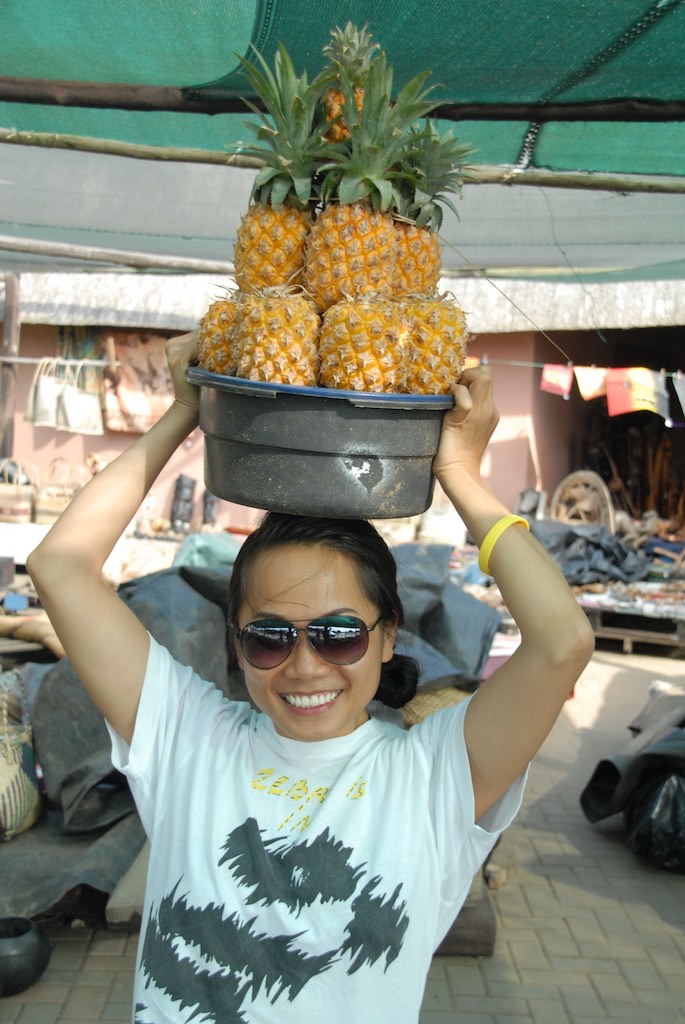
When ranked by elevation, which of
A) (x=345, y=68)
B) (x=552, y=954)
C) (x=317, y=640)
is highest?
(x=345, y=68)

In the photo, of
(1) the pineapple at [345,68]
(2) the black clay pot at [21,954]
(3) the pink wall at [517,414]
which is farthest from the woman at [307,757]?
(3) the pink wall at [517,414]

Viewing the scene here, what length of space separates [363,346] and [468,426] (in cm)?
26

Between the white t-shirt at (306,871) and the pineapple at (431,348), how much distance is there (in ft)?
1.99

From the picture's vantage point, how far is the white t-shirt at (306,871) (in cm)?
154

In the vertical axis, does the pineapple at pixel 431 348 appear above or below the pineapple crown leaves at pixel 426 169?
below

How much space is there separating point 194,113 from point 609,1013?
12.6 feet

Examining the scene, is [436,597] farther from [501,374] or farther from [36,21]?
[501,374]

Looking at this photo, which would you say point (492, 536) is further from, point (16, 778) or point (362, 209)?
point (16, 778)

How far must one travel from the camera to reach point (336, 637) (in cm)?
164

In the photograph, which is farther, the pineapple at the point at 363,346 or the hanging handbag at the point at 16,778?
the hanging handbag at the point at 16,778

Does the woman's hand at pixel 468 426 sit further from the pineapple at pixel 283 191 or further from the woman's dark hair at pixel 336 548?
the pineapple at pixel 283 191

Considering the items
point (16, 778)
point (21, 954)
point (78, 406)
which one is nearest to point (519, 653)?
point (21, 954)

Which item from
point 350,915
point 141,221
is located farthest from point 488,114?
point 141,221

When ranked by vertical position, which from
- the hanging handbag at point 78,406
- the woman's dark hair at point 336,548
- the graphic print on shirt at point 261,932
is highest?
the woman's dark hair at point 336,548
